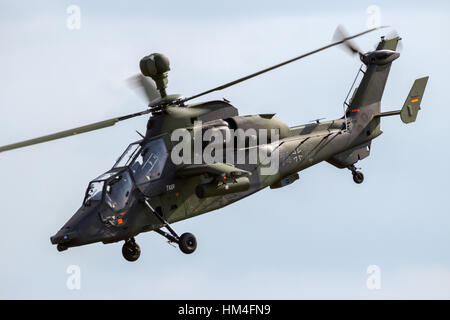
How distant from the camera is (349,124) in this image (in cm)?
3241

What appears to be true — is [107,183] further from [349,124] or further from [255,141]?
[349,124]

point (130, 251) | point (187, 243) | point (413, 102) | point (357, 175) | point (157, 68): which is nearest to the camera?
point (187, 243)

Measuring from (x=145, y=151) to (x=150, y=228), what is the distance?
95.8 inches

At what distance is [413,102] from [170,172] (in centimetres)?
1046

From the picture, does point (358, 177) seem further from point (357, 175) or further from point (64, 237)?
point (64, 237)

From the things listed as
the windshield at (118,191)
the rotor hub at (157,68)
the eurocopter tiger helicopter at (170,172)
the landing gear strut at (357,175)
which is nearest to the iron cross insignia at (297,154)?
the eurocopter tiger helicopter at (170,172)

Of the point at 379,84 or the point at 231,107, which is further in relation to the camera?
the point at 379,84

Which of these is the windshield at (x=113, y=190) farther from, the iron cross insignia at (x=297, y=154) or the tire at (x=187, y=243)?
the iron cross insignia at (x=297, y=154)

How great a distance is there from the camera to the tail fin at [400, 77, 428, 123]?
107 ft

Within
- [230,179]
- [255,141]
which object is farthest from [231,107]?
[230,179]

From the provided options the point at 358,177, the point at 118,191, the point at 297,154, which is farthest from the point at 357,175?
the point at 118,191

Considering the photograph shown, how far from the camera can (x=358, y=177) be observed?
1297 inches

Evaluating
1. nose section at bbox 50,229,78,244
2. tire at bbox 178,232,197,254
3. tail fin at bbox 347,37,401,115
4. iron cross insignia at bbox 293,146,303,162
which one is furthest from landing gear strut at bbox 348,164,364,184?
nose section at bbox 50,229,78,244

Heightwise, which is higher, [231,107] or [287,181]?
[231,107]
